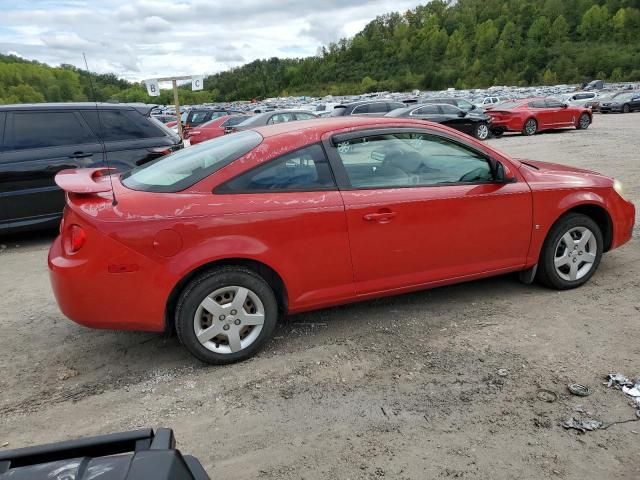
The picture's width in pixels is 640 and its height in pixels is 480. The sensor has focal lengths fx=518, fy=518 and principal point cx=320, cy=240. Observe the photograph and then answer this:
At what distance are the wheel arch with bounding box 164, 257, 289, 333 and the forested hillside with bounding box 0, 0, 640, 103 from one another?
324 ft

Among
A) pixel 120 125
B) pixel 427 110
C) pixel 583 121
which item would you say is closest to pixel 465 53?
pixel 583 121

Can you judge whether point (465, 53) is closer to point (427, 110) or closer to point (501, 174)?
point (427, 110)

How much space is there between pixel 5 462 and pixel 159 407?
64.9 inches

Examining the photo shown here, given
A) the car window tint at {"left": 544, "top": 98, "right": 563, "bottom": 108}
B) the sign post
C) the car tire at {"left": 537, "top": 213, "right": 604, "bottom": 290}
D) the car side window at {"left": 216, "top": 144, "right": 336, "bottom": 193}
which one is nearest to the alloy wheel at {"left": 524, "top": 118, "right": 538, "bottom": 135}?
the car window tint at {"left": 544, "top": 98, "right": 563, "bottom": 108}

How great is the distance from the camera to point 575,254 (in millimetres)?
4316

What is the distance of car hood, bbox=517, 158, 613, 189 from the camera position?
4.13m

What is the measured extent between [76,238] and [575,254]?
3.80 meters

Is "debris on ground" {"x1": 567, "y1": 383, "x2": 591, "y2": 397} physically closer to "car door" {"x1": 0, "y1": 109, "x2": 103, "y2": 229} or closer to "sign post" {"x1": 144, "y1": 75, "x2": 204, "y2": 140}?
"car door" {"x1": 0, "y1": 109, "x2": 103, "y2": 229}

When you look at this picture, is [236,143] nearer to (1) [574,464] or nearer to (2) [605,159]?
(1) [574,464]

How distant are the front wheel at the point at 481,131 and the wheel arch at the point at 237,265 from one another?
17.0 metres

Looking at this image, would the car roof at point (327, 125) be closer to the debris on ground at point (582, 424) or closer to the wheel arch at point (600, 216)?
the wheel arch at point (600, 216)

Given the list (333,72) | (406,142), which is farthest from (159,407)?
(333,72)

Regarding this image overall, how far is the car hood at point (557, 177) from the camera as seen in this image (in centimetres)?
413

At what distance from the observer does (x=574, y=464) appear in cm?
240
